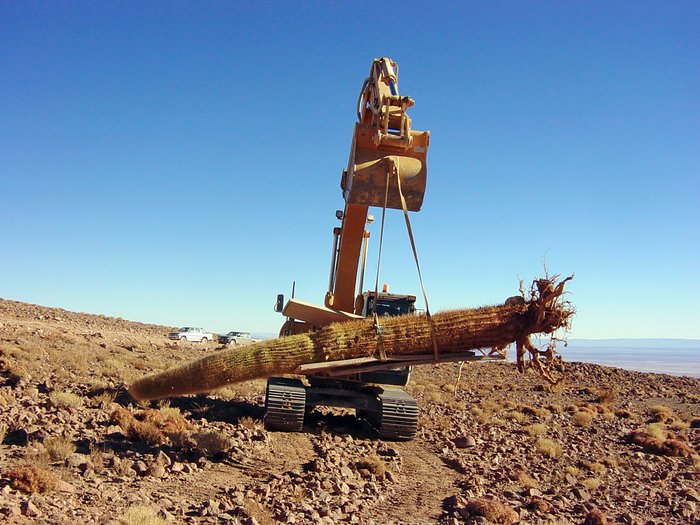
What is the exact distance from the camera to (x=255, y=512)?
A: 6.65 m

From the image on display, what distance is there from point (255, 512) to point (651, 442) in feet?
36.7

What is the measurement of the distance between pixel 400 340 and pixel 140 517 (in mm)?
3994

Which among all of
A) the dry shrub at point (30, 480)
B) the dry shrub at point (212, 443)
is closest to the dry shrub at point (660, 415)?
the dry shrub at point (212, 443)

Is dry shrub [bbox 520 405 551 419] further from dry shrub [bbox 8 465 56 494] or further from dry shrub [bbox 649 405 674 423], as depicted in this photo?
dry shrub [bbox 8 465 56 494]

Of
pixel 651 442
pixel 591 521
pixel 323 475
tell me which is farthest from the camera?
pixel 651 442

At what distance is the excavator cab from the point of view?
9133mm

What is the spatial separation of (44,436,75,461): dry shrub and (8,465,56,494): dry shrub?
1.54 meters

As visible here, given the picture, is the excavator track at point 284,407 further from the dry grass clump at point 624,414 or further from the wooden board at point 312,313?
the dry grass clump at point 624,414

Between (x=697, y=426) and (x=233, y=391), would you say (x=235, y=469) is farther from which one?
(x=697, y=426)

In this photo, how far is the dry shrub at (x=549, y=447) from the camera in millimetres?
12773

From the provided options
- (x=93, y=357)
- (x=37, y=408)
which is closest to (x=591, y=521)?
(x=37, y=408)

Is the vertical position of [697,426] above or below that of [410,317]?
below

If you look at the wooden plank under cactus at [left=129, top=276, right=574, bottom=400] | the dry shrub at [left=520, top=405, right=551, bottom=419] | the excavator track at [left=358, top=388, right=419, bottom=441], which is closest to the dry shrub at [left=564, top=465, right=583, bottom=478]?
the excavator track at [left=358, top=388, right=419, bottom=441]

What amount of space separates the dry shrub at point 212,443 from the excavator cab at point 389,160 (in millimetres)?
4439
